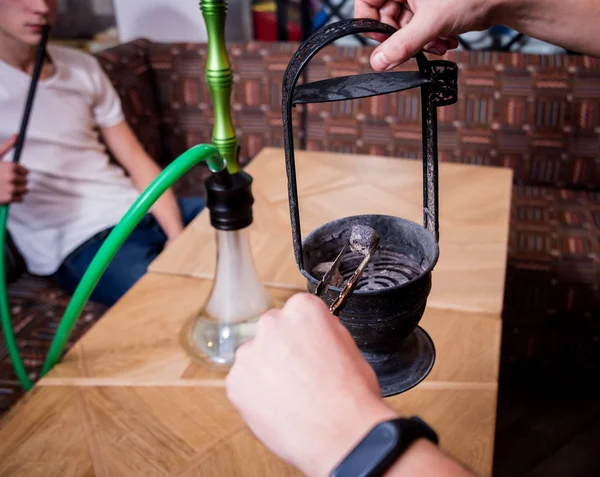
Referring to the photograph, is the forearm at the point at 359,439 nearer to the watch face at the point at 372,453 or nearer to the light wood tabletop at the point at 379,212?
the watch face at the point at 372,453

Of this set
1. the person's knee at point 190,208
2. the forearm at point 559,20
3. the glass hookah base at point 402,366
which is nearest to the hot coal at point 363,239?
the glass hookah base at point 402,366

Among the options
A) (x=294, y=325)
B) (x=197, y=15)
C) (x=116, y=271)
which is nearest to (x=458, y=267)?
(x=294, y=325)

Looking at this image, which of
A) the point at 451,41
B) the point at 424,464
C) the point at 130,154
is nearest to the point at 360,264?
the point at 424,464

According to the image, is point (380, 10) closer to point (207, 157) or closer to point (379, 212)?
point (207, 157)

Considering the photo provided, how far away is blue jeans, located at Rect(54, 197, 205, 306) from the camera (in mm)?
1486

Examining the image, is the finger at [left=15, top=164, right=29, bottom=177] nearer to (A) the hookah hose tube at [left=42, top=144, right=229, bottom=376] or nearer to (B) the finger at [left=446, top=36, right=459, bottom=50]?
(A) the hookah hose tube at [left=42, top=144, right=229, bottom=376]

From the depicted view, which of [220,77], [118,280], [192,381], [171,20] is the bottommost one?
[118,280]

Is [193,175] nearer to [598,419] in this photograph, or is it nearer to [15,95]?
[15,95]

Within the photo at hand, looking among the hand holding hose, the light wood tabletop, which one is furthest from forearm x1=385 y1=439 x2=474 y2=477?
the hand holding hose

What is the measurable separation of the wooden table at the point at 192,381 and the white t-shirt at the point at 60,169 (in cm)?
41

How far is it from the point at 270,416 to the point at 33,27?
1242 mm

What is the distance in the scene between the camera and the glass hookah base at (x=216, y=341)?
37.5 inches

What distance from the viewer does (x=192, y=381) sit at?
0.92m

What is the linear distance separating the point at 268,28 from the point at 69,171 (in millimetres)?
1666
